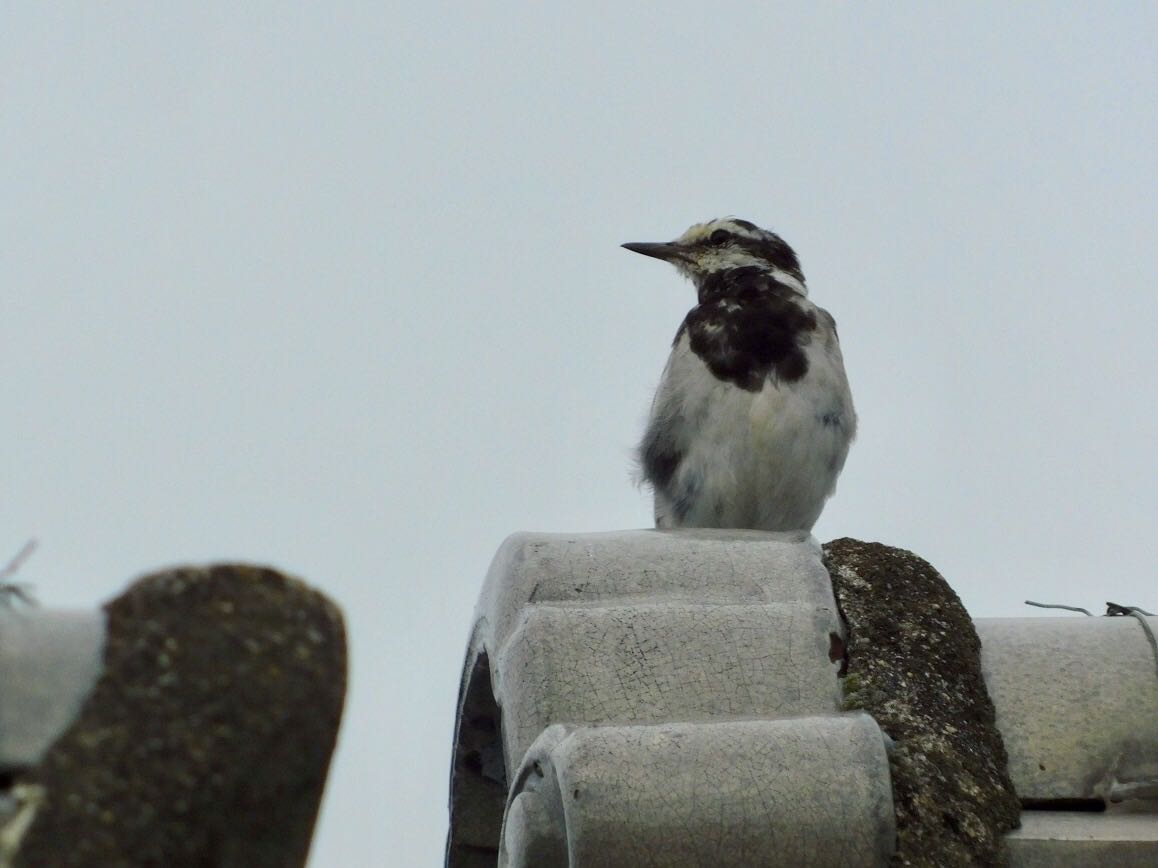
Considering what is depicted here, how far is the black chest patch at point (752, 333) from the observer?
361 inches

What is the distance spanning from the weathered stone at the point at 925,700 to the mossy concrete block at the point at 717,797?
0.56 feet

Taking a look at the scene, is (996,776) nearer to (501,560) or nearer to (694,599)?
(694,599)

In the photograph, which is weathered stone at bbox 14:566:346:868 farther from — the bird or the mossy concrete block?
the bird

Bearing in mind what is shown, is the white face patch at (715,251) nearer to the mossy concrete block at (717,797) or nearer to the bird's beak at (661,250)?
the bird's beak at (661,250)

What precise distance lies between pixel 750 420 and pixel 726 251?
6.08 ft

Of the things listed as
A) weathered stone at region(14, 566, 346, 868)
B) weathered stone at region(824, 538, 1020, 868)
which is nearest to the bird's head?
weathered stone at region(824, 538, 1020, 868)

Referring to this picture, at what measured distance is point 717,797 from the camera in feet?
14.2

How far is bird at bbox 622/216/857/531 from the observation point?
29.9 ft

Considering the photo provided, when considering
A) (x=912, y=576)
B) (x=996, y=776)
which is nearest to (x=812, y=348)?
(x=912, y=576)

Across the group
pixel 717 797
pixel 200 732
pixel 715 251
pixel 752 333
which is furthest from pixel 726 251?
pixel 200 732

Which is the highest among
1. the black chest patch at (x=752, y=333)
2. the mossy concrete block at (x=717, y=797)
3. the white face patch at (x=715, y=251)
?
the white face patch at (x=715, y=251)

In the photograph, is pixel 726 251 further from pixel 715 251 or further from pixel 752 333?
pixel 752 333

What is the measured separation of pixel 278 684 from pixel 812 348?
285 inches

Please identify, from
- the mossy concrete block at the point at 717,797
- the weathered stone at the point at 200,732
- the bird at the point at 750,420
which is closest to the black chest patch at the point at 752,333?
the bird at the point at 750,420
